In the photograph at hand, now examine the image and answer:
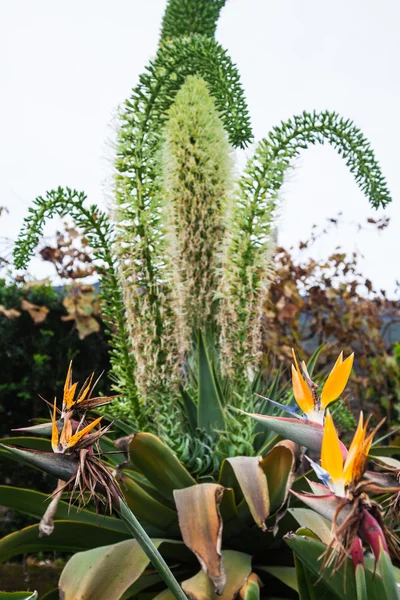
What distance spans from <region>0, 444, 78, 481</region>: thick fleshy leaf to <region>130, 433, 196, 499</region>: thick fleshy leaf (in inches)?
52.6

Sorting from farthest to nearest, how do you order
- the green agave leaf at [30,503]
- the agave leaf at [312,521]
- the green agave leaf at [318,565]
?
the green agave leaf at [30,503]
the agave leaf at [312,521]
the green agave leaf at [318,565]

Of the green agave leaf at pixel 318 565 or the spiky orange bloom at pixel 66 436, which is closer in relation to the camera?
the spiky orange bloom at pixel 66 436

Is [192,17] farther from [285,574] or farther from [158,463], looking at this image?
[285,574]

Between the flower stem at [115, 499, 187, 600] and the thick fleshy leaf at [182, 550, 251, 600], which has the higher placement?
the flower stem at [115, 499, 187, 600]

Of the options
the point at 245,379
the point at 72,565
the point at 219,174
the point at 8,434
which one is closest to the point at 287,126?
the point at 219,174

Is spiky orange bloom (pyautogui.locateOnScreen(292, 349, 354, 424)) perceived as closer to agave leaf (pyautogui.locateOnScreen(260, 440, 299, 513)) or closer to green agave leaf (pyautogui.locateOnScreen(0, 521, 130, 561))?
agave leaf (pyautogui.locateOnScreen(260, 440, 299, 513))

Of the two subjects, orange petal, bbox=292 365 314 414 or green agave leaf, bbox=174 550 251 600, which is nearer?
orange petal, bbox=292 365 314 414

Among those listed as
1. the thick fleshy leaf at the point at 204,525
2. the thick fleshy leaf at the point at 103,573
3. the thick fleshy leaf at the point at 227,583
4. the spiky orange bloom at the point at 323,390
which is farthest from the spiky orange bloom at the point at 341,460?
the thick fleshy leaf at the point at 103,573

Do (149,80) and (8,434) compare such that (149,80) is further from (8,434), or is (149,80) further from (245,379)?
(8,434)

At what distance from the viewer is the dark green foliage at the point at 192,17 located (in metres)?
2.94

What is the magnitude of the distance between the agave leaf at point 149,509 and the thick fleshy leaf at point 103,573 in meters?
0.19

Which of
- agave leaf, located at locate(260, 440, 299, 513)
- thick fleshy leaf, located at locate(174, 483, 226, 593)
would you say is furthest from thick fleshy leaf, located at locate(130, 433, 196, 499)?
agave leaf, located at locate(260, 440, 299, 513)

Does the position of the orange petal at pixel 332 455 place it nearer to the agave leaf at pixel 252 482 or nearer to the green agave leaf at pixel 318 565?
the green agave leaf at pixel 318 565

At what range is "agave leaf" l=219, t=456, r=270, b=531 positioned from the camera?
1.68 m
